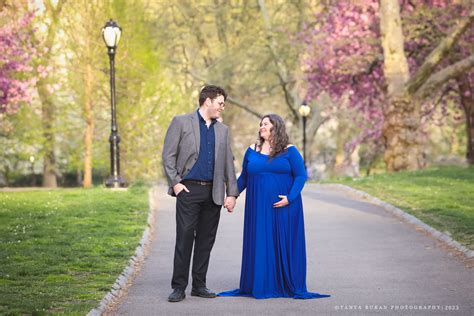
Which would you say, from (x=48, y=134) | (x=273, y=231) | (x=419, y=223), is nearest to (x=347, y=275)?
(x=273, y=231)

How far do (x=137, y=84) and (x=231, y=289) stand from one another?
81.5 ft

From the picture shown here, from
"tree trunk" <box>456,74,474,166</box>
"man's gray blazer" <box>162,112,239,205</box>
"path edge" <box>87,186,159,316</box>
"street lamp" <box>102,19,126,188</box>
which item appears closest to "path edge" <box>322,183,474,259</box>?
"man's gray blazer" <box>162,112,239,205</box>

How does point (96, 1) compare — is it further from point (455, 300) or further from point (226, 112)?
point (455, 300)

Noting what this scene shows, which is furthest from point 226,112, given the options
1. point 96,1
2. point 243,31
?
point 96,1

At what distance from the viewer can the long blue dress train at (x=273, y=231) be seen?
8852 mm

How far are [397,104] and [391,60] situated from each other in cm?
144

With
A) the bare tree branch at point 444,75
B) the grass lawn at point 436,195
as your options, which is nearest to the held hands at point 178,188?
the grass lawn at point 436,195

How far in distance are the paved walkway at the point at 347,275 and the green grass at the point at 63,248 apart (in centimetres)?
44

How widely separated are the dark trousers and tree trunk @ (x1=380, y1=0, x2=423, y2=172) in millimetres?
19810

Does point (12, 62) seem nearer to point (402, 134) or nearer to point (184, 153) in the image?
point (402, 134)

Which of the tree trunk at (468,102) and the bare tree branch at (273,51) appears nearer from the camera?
the tree trunk at (468,102)

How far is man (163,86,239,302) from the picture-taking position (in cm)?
867

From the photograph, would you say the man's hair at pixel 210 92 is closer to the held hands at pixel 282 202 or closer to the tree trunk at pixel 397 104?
the held hands at pixel 282 202

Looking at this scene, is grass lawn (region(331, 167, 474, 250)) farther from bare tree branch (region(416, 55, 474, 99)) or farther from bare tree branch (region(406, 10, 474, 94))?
bare tree branch (region(406, 10, 474, 94))
